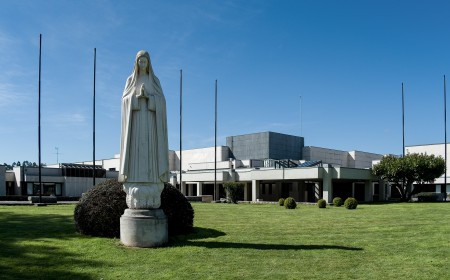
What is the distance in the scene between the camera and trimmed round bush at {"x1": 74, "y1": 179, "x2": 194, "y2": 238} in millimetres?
12445

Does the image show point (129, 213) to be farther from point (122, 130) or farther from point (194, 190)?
point (194, 190)

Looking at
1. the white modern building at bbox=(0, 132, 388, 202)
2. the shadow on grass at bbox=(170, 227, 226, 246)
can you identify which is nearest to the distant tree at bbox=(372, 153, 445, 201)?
the white modern building at bbox=(0, 132, 388, 202)

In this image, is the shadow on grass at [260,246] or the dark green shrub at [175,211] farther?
the dark green shrub at [175,211]

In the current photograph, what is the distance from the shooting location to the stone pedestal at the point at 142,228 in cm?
1116

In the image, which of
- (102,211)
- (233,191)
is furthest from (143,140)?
(233,191)

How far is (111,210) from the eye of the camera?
40.8 ft

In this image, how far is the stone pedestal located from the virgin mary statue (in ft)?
0.77

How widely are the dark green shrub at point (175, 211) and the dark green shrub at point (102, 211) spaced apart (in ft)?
4.13

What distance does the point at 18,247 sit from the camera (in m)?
11.1

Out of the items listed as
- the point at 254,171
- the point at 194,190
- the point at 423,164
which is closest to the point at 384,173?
the point at 423,164

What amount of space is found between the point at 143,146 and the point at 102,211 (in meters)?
2.58

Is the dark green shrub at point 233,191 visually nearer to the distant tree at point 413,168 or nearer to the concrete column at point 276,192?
the concrete column at point 276,192

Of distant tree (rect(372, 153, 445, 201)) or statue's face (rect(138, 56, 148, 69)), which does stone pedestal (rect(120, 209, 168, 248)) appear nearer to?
statue's face (rect(138, 56, 148, 69))

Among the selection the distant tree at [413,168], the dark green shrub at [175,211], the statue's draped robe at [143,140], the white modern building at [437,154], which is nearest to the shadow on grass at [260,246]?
the dark green shrub at [175,211]
